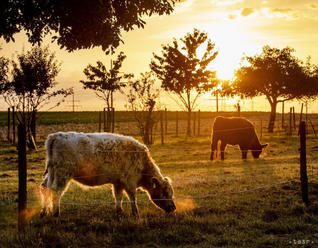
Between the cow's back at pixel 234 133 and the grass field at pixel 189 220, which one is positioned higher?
the cow's back at pixel 234 133

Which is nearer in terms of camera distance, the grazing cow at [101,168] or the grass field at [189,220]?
the grass field at [189,220]

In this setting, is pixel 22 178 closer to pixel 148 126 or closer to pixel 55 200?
pixel 55 200

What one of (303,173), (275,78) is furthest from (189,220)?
(275,78)

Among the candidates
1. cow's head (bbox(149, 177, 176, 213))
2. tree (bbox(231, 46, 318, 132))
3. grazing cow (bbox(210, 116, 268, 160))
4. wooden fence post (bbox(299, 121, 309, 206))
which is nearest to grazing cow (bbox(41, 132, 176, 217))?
cow's head (bbox(149, 177, 176, 213))

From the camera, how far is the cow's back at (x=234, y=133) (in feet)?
60.8

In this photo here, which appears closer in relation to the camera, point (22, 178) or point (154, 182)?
point (22, 178)

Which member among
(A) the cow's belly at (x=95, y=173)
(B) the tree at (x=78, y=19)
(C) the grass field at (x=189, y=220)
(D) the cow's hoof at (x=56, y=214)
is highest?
(B) the tree at (x=78, y=19)

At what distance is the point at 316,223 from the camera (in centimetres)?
693

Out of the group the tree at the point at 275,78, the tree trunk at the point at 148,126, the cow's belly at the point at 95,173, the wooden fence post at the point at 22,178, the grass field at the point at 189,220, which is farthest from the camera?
the tree at the point at 275,78

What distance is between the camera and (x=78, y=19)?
969cm

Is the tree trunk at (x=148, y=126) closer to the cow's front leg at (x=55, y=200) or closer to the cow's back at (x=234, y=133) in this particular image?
the cow's back at (x=234, y=133)

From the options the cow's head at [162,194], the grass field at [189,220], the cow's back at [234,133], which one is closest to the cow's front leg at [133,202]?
the grass field at [189,220]

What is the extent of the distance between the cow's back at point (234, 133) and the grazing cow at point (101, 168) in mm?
10888

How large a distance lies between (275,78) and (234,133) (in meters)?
25.3
